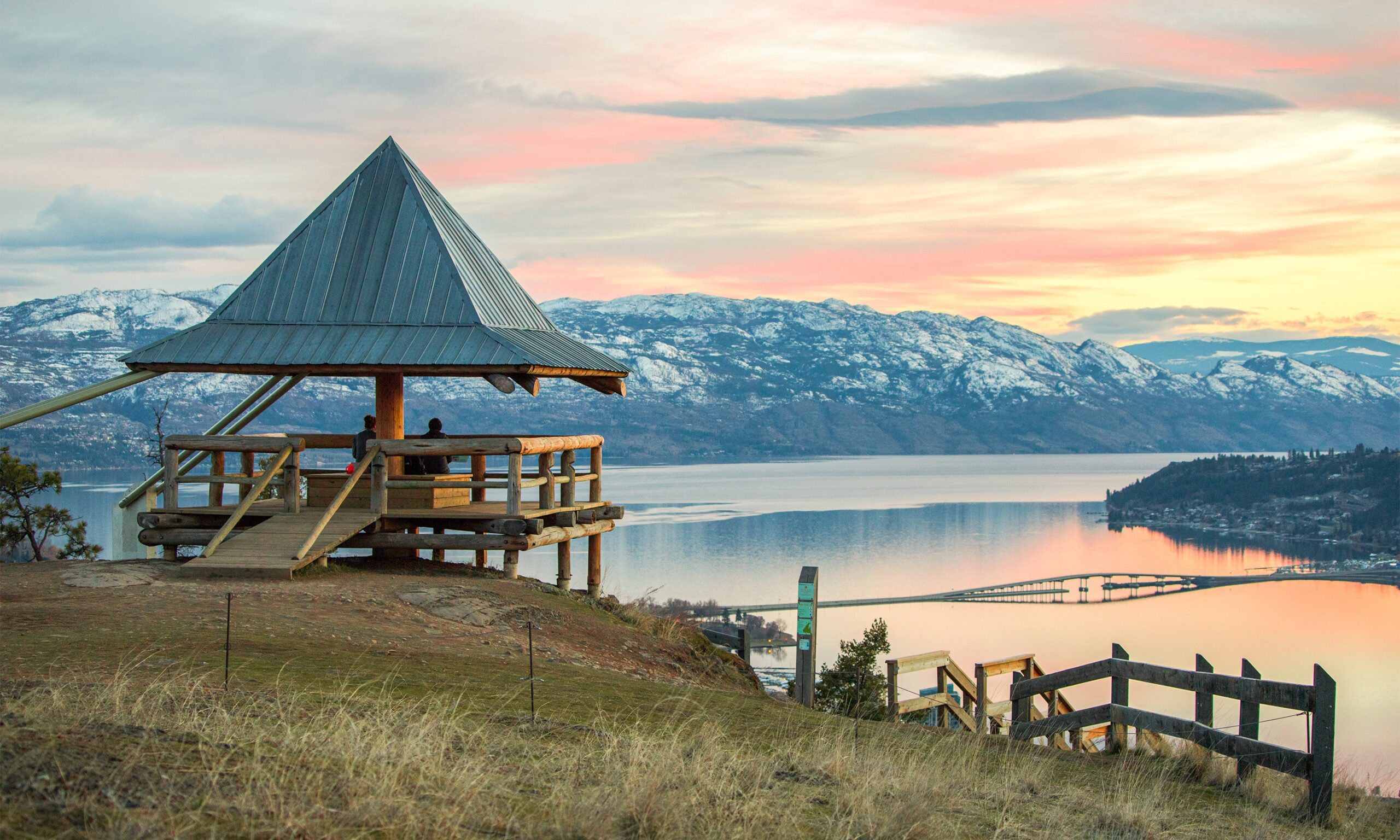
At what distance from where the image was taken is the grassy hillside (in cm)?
596

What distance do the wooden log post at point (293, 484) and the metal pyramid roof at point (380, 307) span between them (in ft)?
4.68

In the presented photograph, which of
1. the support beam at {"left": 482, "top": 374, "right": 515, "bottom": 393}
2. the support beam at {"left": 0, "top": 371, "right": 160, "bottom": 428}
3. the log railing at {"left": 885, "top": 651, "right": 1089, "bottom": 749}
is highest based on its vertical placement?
the support beam at {"left": 482, "top": 374, "right": 515, "bottom": 393}

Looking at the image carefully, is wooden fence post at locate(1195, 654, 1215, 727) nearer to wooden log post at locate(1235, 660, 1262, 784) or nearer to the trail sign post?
wooden log post at locate(1235, 660, 1262, 784)

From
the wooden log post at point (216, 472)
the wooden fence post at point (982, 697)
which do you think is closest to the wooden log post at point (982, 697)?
the wooden fence post at point (982, 697)

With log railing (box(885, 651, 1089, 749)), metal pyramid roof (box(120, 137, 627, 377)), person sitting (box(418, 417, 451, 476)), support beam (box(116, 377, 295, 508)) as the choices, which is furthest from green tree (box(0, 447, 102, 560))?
log railing (box(885, 651, 1089, 749))

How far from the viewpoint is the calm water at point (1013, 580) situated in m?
85.7

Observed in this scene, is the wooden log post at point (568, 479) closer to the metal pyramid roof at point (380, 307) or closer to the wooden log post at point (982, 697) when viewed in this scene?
the metal pyramid roof at point (380, 307)

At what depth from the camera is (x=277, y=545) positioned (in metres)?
15.6

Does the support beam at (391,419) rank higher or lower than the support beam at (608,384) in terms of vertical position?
lower

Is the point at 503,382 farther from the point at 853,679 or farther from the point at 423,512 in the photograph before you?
the point at 853,679

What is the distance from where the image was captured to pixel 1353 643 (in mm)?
105312

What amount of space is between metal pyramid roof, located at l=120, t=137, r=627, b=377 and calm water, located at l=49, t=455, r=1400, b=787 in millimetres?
33182

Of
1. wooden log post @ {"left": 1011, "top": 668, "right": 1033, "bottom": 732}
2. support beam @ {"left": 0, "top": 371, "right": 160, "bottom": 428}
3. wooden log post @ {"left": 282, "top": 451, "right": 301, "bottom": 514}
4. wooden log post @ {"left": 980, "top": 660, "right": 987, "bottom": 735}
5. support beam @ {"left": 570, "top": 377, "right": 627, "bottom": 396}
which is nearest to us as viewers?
wooden log post @ {"left": 1011, "top": 668, "right": 1033, "bottom": 732}

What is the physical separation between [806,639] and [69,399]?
34.2 ft
